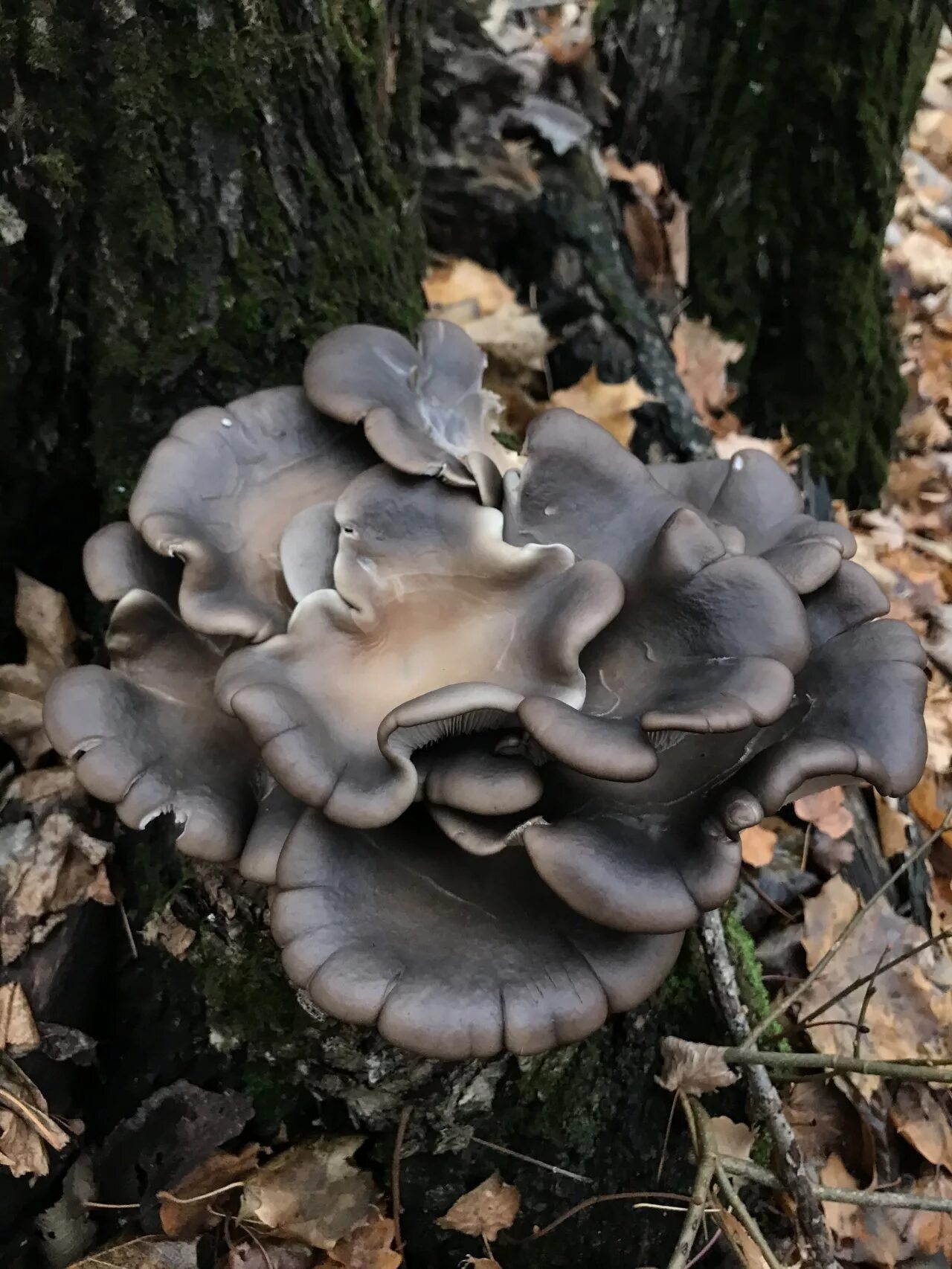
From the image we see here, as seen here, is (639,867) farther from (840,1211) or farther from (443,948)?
(840,1211)

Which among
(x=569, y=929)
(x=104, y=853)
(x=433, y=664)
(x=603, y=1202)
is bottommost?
(x=603, y=1202)

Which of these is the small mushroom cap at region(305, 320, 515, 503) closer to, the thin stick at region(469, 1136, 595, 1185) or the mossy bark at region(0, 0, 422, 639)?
the mossy bark at region(0, 0, 422, 639)

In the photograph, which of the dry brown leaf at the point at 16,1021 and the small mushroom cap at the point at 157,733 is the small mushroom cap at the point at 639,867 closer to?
the small mushroom cap at the point at 157,733

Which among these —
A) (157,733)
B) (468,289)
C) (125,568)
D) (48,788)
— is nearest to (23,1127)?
(48,788)

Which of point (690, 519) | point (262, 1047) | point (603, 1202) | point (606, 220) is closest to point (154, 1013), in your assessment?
point (262, 1047)

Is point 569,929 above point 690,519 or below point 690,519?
below

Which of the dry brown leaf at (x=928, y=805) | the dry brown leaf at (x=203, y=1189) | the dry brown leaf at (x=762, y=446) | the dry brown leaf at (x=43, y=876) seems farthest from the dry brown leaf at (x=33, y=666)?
the dry brown leaf at (x=928, y=805)

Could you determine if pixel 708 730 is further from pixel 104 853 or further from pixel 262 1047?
pixel 104 853
